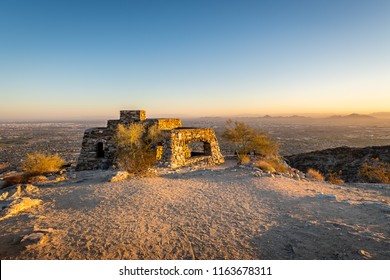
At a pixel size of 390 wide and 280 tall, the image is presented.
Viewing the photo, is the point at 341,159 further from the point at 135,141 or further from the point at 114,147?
the point at 114,147

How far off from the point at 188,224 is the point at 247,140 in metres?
14.7

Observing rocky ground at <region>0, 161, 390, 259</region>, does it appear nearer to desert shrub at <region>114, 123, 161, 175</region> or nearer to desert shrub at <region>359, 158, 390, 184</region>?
desert shrub at <region>114, 123, 161, 175</region>

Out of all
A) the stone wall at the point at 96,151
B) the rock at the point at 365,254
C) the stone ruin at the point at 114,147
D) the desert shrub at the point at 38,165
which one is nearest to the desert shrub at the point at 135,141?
the stone ruin at the point at 114,147

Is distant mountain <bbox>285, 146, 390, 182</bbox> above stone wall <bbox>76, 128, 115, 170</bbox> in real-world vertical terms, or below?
below

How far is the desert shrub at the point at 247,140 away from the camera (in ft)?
63.8

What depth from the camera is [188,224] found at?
5.80m

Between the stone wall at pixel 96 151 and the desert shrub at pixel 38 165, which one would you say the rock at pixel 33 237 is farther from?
the stone wall at pixel 96 151

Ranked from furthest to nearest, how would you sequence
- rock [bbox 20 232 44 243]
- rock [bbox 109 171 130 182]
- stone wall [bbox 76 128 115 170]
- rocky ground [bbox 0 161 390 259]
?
stone wall [bbox 76 128 115 170] → rock [bbox 109 171 130 182] → rock [bbox 20 232 44 243] → rocky ground [bbox 0 161 390 259]

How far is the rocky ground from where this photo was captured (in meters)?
4.49

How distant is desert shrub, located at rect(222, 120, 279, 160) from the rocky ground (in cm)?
1033

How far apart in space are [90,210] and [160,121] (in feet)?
35.8

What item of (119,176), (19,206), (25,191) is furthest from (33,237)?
(119,176)

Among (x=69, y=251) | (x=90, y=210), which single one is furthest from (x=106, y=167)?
(x=69, y=251)

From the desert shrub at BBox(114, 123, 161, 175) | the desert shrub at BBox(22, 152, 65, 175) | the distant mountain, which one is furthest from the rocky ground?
the distant mountain
